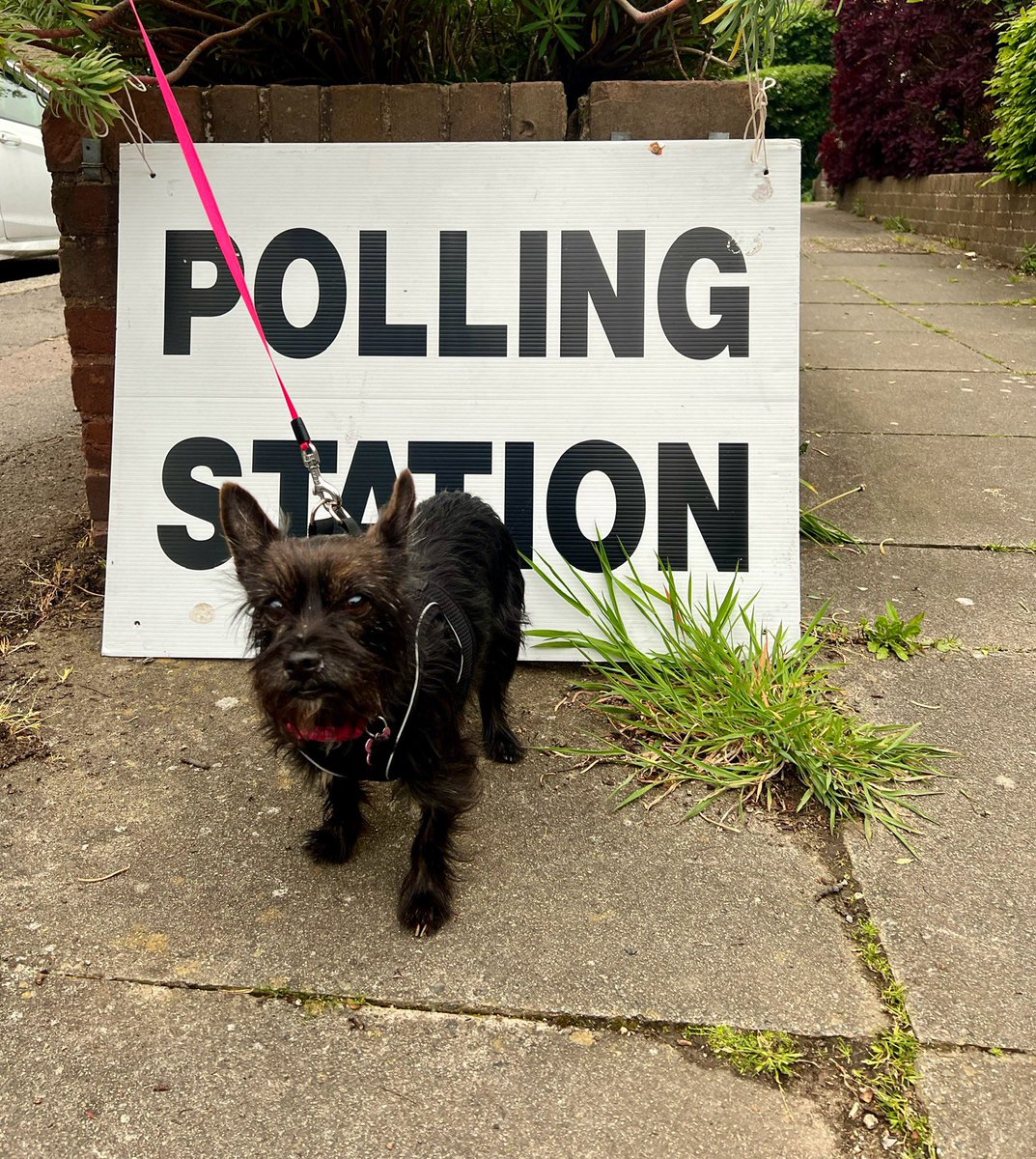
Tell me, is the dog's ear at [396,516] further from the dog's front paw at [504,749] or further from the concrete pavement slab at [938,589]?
the concrete pavement slab at [938,589]

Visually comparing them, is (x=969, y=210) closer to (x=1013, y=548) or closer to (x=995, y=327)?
(x=995, y=327)

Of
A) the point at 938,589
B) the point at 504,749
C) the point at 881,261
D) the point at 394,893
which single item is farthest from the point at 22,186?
the point at 394,893

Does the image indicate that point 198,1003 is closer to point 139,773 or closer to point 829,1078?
point 139,773

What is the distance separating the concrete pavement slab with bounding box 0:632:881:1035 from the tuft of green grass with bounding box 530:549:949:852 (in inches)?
8.3

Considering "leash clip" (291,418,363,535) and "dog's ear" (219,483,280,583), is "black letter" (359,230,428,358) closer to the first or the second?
"leash clip" (291,418,363,535)

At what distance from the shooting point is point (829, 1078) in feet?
7.03

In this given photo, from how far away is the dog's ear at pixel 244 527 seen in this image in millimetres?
2377

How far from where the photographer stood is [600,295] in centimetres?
379

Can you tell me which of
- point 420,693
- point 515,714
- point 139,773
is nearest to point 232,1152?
point 420,693

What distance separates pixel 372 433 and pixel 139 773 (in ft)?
4.71

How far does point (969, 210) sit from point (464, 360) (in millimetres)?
11154

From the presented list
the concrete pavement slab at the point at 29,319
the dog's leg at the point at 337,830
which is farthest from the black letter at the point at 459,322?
the concrete pavement slab at the point at 29,319

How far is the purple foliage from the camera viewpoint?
1341 centimetres

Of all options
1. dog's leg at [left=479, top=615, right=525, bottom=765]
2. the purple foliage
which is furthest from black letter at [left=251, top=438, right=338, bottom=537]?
the purple foliage
